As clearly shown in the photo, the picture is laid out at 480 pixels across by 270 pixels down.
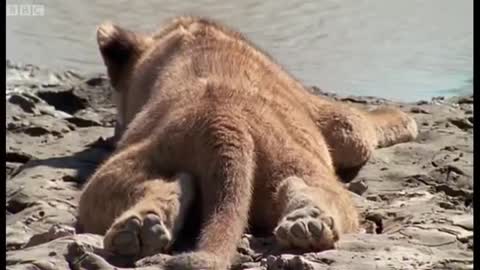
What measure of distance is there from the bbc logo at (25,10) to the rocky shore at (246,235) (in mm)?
472

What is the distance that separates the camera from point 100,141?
8555mm

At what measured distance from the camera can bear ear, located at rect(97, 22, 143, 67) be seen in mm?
8133

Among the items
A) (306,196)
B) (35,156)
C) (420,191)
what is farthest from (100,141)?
(306,196)

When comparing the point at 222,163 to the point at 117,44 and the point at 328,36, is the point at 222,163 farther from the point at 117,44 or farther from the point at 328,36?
the point at 328,36

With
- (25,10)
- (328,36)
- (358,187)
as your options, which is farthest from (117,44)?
(328,36)

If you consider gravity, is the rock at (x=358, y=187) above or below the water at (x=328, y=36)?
below

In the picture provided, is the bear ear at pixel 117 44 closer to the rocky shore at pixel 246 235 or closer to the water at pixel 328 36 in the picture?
the rocky shore at pixel 246 235

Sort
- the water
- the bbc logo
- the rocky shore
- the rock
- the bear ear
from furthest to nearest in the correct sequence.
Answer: the water → the bbc logo → the bear ear → the rock → the rocky shore

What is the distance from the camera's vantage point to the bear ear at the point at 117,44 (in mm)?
8133

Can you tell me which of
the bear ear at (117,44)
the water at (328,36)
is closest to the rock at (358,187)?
the bear ear at (117,44)

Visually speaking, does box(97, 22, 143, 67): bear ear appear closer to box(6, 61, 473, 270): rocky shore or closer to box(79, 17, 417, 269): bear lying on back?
box(6, 61, 473, 270): rocky shore

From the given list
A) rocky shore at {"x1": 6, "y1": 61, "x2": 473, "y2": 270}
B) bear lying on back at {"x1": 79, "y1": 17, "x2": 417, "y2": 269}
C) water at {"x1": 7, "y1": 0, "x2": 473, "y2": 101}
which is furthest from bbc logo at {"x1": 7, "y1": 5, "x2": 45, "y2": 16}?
bear lying on back at {"x1": 79, "y1": 17, "x2": 417, "y2": 269}

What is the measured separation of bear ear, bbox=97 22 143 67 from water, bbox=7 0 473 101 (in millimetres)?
2692

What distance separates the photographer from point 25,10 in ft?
34.9
